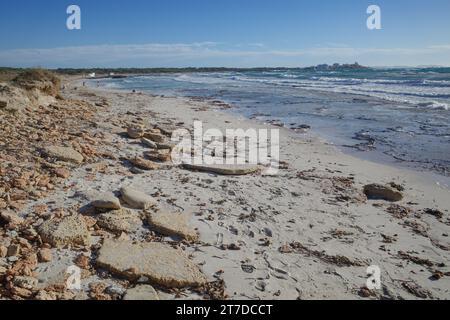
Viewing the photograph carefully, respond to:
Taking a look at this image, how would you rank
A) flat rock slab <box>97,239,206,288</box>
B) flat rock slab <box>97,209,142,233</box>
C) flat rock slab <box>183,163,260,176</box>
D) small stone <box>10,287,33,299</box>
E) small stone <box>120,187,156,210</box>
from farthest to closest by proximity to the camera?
flat rock slab <box>183,163,260,176</box> → small stone <box>120,187,156,210</box> → flat rock slab <box>97,209,142,233</box> → flat rock slab <box>97,239,206,288</box> → small stone <box>10,287,33,299</box>

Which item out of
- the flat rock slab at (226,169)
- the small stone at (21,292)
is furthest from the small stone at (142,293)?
the flat rock slab at (226,169)

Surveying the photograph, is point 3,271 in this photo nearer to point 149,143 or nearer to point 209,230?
point 209,230

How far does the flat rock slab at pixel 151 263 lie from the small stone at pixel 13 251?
0.79m

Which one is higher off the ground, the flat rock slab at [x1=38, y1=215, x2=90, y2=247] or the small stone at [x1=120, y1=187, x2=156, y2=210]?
the small stone at [x1=120, y1=187, x2=156, y2=210]

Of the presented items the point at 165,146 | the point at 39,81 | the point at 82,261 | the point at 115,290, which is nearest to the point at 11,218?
the point at 82,261

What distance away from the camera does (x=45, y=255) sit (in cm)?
398

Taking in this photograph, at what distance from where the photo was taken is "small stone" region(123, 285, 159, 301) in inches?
139

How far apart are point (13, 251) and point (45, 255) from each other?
12.2 inches

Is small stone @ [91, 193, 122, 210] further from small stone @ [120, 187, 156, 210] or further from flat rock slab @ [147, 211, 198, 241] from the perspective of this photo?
flat rock slab @ [147, 211, 198, 241]

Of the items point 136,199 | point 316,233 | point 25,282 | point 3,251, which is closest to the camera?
point 25,282

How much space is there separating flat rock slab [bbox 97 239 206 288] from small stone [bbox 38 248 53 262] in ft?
1.56

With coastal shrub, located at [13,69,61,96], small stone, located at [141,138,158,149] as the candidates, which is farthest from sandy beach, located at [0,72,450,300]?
coastal shrub, located at [13,69,61,96]

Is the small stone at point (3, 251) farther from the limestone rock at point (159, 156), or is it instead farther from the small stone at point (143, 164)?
the limestone rock at point (159, 156)
